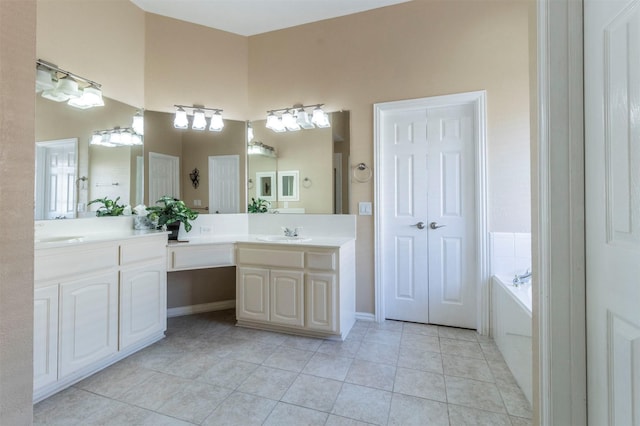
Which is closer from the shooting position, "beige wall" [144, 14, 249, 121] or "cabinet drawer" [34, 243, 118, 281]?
"cabinet drawer" [34, 243, 118, 281]

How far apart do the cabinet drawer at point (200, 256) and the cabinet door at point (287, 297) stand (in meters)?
0.49

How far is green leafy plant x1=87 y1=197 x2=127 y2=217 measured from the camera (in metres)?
2.39

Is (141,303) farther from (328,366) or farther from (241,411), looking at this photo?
(328,366)

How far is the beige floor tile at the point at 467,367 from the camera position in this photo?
181cm

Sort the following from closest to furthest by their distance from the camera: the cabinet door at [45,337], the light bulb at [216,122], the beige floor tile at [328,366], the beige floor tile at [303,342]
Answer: the cabinet door at [45,337] < the beige floor tile at [328,366] < the beige floor tile at [303,342] < the light bulb at [216,122]

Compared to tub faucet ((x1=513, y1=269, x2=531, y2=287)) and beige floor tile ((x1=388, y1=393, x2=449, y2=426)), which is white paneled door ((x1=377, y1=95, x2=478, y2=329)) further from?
beige floor tile ((x1=388, y1=393, x2=449, y2=426))

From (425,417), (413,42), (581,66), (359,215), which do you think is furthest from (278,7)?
(425,417)

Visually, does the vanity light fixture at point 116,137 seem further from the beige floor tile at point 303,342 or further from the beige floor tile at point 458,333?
the beige floor tile at point 458,333

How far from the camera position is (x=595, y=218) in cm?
78

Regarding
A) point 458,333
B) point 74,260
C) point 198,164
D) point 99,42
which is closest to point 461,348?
point 458,333

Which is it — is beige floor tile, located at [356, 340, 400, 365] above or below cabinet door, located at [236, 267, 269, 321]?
below

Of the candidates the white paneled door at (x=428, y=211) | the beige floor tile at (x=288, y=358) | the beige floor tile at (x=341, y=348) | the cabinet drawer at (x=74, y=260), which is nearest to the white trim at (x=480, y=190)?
the white paneled door at (x=428, y=211)

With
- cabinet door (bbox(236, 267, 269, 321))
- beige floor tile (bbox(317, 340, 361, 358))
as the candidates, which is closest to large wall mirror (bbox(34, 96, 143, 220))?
cabinet door (bbox(236, 267, 269, 321))

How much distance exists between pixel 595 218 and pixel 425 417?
4.22 feet
